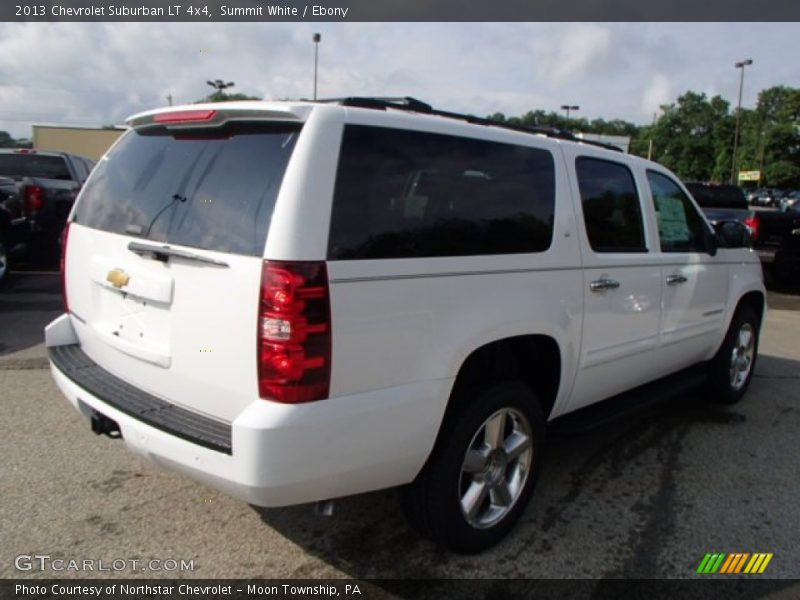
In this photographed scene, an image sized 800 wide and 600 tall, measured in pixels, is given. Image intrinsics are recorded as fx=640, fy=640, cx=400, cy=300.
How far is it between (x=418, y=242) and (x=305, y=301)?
1.88 ft

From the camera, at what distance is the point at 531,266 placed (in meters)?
2.96

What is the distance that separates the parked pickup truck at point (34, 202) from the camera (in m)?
8.94

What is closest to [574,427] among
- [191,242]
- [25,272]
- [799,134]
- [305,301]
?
[305,301]

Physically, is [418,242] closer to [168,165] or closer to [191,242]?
[191,242]

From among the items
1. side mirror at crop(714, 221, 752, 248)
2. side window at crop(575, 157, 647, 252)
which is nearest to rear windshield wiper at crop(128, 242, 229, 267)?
side window at crop(575, 157, 647, 252)

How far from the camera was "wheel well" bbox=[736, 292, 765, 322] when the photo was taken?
17.1ft

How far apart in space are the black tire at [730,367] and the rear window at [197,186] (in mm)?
4094

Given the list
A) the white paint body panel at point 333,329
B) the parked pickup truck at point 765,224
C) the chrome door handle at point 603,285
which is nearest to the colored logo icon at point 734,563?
the white paint body panel at point 333,329

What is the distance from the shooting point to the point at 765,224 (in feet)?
46.3

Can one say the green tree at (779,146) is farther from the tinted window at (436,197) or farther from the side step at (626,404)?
the tinted window at (436,197)

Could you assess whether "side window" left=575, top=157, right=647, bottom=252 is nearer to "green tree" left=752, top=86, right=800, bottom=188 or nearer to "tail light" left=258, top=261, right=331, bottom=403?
"tail light" left=258, top=261, right=331, bottom=403

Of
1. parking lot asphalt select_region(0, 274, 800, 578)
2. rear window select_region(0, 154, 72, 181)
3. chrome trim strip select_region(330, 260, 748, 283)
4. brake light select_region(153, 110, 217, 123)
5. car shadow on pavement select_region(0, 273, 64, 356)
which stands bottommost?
Answer: parking lot asphalt select_region(0, 274, 800, 578)

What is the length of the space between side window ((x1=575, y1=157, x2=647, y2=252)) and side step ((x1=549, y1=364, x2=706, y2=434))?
36.4 inches

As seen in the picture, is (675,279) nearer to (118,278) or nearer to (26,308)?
(118,278)
